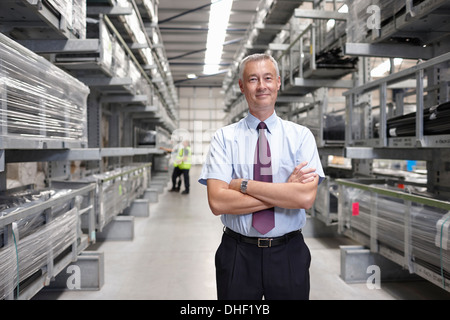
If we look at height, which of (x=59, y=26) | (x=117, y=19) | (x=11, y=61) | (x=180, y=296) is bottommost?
(x=180, y=296)

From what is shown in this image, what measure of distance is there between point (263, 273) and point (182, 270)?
7.39 feet

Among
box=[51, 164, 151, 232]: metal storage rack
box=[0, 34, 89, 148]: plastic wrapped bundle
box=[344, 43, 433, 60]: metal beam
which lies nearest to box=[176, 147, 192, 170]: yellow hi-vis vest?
box=[51, 164, 151, 232]: metal storage rack

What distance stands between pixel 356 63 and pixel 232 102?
30.9ft

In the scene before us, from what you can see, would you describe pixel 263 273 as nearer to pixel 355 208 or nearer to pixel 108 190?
pixel 355 208

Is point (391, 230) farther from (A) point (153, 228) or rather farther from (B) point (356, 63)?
(A) point (153, 228)

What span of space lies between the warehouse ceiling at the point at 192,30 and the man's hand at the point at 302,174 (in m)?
7.73

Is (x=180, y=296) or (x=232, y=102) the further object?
(x=232, y=102)

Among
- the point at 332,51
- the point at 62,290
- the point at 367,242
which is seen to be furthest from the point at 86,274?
the point at 332,51

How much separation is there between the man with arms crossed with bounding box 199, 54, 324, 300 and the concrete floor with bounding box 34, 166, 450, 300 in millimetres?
1562

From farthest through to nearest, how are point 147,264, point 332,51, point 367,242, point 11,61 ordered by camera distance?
point 332,51 → point 147,264 → point 367,242 → point 11,61

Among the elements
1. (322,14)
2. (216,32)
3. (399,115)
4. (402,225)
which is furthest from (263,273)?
(216,32)

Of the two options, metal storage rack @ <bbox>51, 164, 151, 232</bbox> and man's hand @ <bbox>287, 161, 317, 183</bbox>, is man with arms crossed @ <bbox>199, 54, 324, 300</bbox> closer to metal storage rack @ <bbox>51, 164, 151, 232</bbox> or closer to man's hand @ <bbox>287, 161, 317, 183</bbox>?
man's hand @ <bbox>287, 161, 317, 183</bbox>

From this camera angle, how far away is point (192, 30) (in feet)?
38.7

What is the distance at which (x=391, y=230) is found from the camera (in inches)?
108
